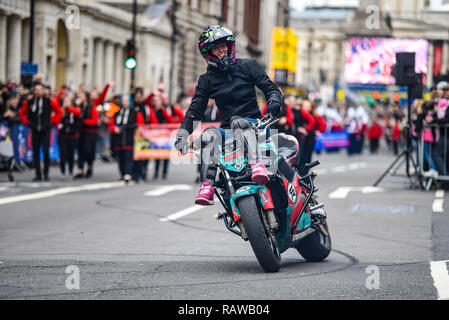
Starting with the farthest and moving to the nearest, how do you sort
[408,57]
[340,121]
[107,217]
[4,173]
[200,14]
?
[200,14]
[340,121]
[4,173]
[408,57]
[107,217]

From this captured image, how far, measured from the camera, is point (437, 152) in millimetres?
20328

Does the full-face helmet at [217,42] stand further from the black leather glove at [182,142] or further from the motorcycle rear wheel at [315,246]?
the motorcycle rear wheel at [315,246]

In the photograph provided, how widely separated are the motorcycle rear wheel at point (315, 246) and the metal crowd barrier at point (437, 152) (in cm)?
1089

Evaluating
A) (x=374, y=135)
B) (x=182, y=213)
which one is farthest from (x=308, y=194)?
(x=374, y=135)

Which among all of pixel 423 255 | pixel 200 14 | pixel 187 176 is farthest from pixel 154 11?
pixel 423 255

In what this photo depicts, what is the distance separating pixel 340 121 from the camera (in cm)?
5259

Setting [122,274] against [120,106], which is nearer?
[122,274]

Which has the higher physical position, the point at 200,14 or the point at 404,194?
the point at 200,14

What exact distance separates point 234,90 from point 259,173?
99 cm

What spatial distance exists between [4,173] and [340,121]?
1265 inches

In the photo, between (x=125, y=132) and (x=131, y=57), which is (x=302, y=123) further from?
(x=131, y=57)

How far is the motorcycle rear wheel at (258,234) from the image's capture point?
8.29 m

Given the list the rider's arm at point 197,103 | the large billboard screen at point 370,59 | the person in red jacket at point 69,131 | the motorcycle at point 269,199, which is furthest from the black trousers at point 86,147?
the large billboard screen at point 370,59

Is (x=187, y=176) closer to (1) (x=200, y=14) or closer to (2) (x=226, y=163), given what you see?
(2) (x=226, y=163)
